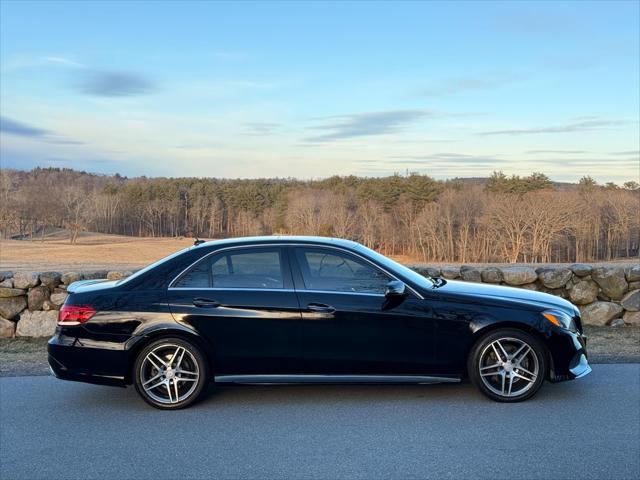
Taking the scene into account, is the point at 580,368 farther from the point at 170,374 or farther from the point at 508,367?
the point at 170,374

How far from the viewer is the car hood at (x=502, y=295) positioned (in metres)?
5.61

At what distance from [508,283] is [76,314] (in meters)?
6.62

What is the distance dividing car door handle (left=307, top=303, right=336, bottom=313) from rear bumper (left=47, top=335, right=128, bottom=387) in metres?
1.69

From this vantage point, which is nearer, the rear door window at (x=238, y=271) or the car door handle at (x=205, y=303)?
the car door handle at (x=205, y=303)

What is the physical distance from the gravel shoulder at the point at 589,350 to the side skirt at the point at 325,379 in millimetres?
2500

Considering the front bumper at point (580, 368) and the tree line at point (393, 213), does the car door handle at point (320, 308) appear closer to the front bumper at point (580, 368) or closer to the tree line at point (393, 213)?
the front bumper at point (580, 368)

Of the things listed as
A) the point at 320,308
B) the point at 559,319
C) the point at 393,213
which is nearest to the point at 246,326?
the point at 320,308

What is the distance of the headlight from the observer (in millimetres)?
5531

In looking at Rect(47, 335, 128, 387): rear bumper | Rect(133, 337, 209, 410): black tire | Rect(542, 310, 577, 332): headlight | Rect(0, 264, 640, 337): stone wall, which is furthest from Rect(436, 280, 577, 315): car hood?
Rect(0, 264, 640, 337): stone wall

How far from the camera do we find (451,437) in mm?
4574

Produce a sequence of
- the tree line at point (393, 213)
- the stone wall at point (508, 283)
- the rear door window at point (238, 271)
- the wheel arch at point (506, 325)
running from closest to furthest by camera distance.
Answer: the wheel arch at point (506, 325), the rear door window at point (238, 271), the stone wall at point (508, 283), the tree line at point (393, 213)

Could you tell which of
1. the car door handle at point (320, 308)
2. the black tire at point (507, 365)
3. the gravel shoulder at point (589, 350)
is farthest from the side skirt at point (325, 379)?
the gravel shoulder at point (589, 350)

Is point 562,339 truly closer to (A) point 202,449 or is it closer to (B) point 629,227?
(A) point 202,449

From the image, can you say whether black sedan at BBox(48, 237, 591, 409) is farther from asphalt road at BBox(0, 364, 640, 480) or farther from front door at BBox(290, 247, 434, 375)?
asphalt road at BBox(0, 364, 640, 480)
